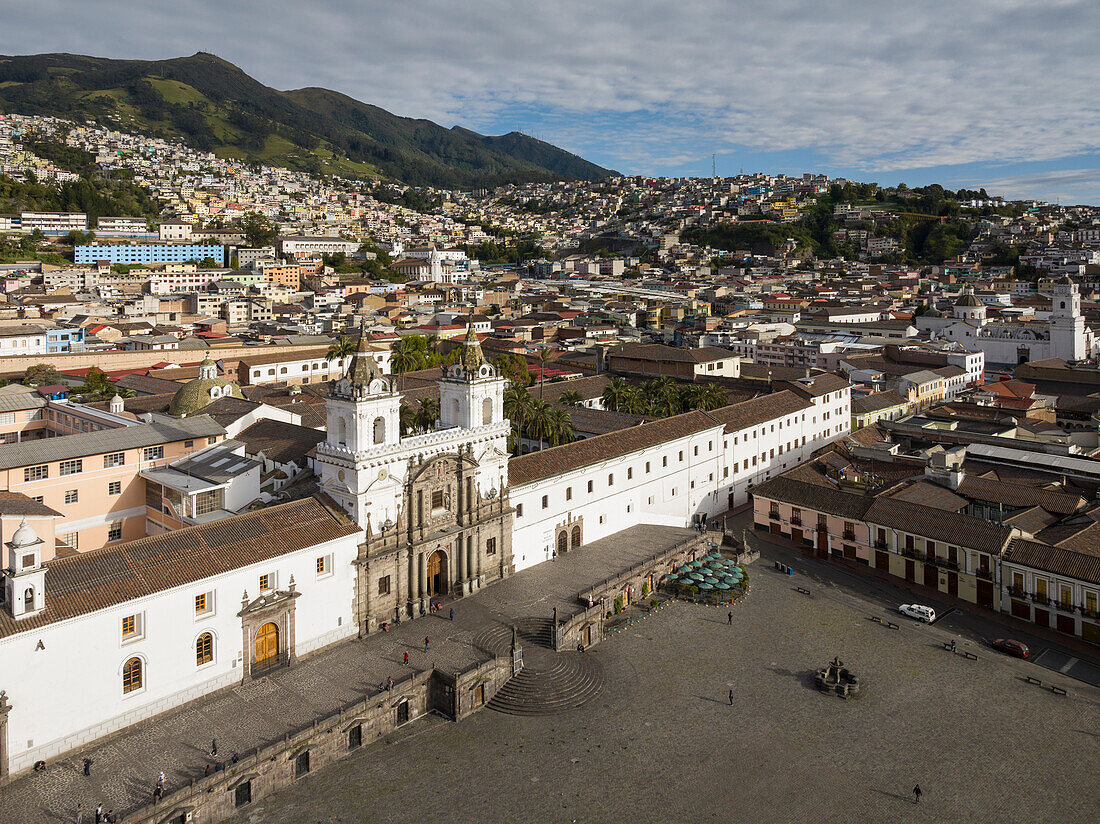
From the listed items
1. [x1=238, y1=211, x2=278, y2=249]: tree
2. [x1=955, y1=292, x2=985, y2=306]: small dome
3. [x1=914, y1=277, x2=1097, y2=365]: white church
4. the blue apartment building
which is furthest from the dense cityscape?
[x1=238, y1=211, x2=278, y2=249]: tree

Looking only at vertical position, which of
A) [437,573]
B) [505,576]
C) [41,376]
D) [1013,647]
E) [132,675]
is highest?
[41,376]

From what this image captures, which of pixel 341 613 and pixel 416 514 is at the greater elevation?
pixel 416 514

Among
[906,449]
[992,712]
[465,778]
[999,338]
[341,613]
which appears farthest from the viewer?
[999,338]

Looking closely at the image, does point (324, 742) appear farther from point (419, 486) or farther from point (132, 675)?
point (419, 486)

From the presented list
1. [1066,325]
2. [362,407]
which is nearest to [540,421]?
[362,407]

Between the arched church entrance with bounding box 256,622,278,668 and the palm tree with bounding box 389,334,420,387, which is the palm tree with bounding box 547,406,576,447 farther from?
the arched church entrance with bounding box 256,622,278,668

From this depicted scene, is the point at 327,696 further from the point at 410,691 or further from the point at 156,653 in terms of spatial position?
the point at 156,653

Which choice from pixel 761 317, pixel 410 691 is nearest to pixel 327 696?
pixel 410 691

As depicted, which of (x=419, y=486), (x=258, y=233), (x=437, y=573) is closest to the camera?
(x=419, y=486)
